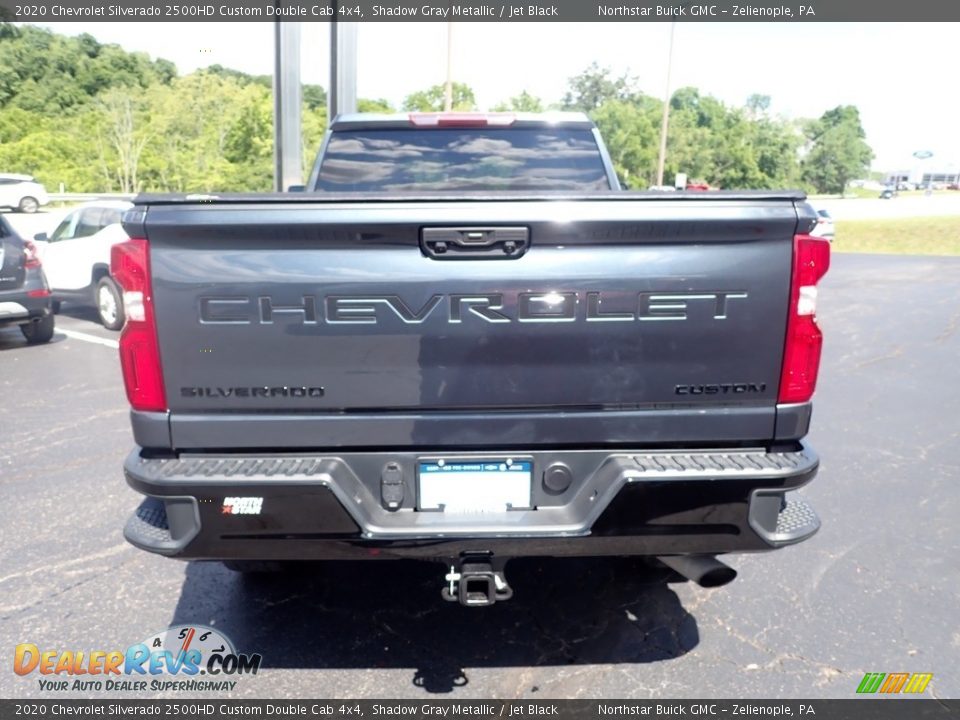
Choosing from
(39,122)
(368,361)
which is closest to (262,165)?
(39,122)

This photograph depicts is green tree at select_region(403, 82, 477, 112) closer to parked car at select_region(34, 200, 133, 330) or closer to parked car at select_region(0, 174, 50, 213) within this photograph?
parked car at select_region(0, 174, 50, 213)

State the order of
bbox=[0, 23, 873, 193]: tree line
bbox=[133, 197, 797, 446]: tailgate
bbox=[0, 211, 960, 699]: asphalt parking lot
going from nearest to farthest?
bbox=[133, 197, 797, 446]: tailgate, bbox=[0, 211, 960, 699]: asphalt parking lot, bbox=[0, 23, 873, 193]: tree line

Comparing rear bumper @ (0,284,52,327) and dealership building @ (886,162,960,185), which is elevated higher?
dealership building @ (886,162,960,185)

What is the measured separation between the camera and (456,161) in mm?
4305

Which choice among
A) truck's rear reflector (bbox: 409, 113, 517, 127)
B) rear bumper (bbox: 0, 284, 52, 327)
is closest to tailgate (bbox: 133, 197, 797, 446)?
truck's rear reflector (bbox: 409, 113, 517, 127)

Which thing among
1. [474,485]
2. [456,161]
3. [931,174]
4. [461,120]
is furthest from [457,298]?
[931,174]

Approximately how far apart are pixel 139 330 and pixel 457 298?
107 cm

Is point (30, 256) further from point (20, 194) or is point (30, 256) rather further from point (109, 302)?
point (20, 194)

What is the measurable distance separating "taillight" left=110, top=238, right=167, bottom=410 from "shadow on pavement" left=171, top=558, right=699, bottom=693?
1.29 m

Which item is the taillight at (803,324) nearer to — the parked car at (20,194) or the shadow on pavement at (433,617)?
the shadow on pavement at (433,617)

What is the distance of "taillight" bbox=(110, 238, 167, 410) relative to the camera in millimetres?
2422

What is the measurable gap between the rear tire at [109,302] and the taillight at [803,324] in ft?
31.9

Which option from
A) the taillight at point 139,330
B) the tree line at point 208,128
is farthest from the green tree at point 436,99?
the taillight at point 139,330

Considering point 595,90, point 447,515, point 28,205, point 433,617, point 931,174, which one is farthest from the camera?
point 931,174
